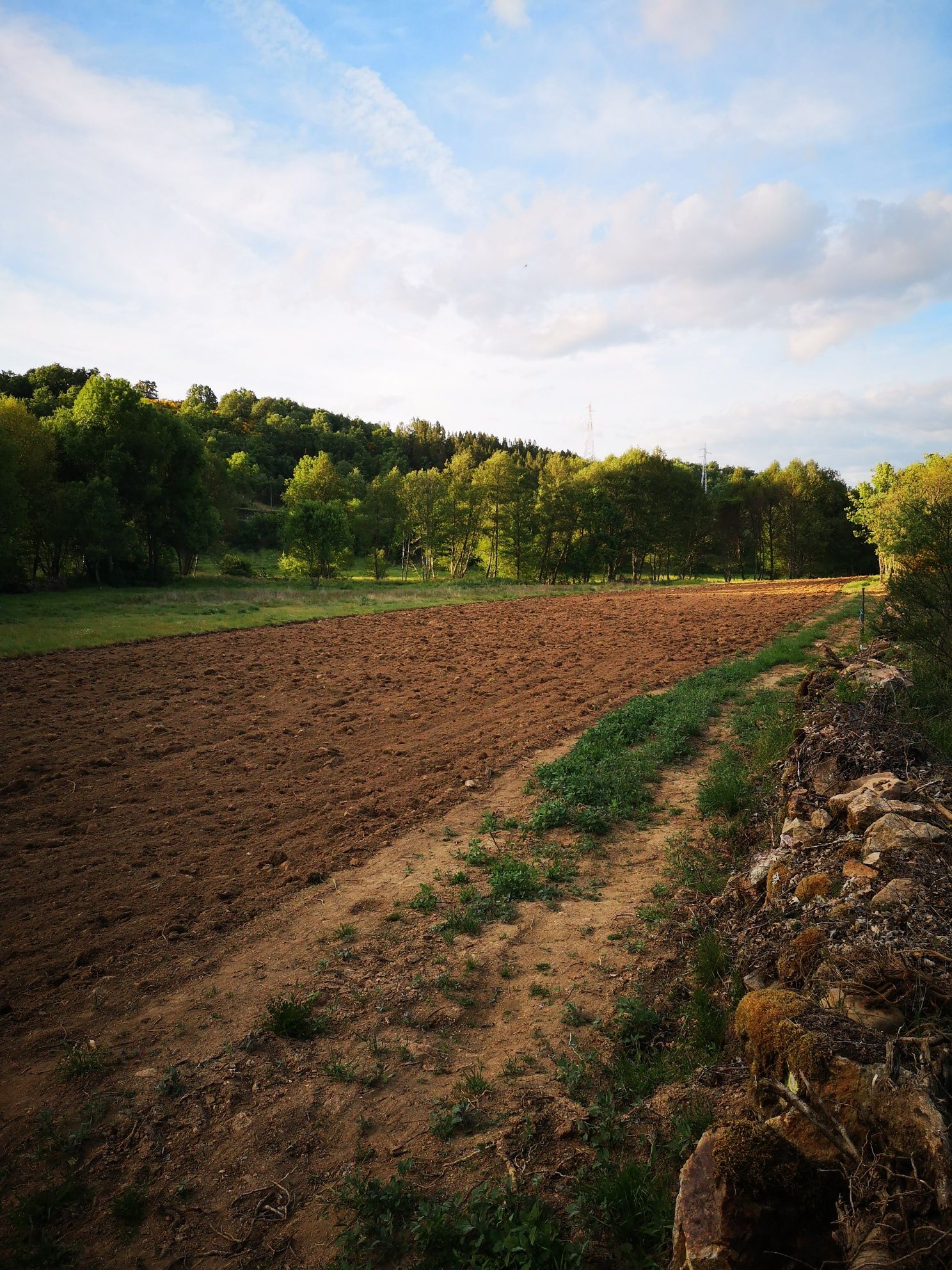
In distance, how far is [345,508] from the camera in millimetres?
73875

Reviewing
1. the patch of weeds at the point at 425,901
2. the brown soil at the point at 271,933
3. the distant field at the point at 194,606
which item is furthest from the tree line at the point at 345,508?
the patch of weeds at the point at 425,901

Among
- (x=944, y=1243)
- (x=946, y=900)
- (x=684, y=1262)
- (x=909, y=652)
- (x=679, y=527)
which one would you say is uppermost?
(x=679, y=527)

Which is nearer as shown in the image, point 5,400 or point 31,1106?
point 31,1106

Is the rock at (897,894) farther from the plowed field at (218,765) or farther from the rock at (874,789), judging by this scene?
the plowed field at (218,765)

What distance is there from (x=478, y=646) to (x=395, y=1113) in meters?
19.6

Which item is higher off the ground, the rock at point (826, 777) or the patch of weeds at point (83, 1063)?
the rock at point (826, 777)

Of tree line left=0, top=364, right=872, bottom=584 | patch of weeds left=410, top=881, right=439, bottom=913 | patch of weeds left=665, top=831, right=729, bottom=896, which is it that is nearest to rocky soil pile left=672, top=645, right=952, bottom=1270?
patch of weeds left=665, top=831, right=729, bottom=896

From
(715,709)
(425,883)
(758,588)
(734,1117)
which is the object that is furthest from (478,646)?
(758,588)

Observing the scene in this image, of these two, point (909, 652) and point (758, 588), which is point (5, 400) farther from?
point (758, 588)

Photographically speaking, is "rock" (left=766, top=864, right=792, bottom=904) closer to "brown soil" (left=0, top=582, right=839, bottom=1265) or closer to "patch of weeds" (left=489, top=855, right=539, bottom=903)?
"brown soil" (left=0, top=582, right=839, bottom=1265)

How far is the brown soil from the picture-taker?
424 cm

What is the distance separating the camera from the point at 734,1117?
3.55 metres

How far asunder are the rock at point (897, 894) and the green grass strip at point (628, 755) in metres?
4.26

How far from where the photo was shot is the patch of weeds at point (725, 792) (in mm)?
8758
